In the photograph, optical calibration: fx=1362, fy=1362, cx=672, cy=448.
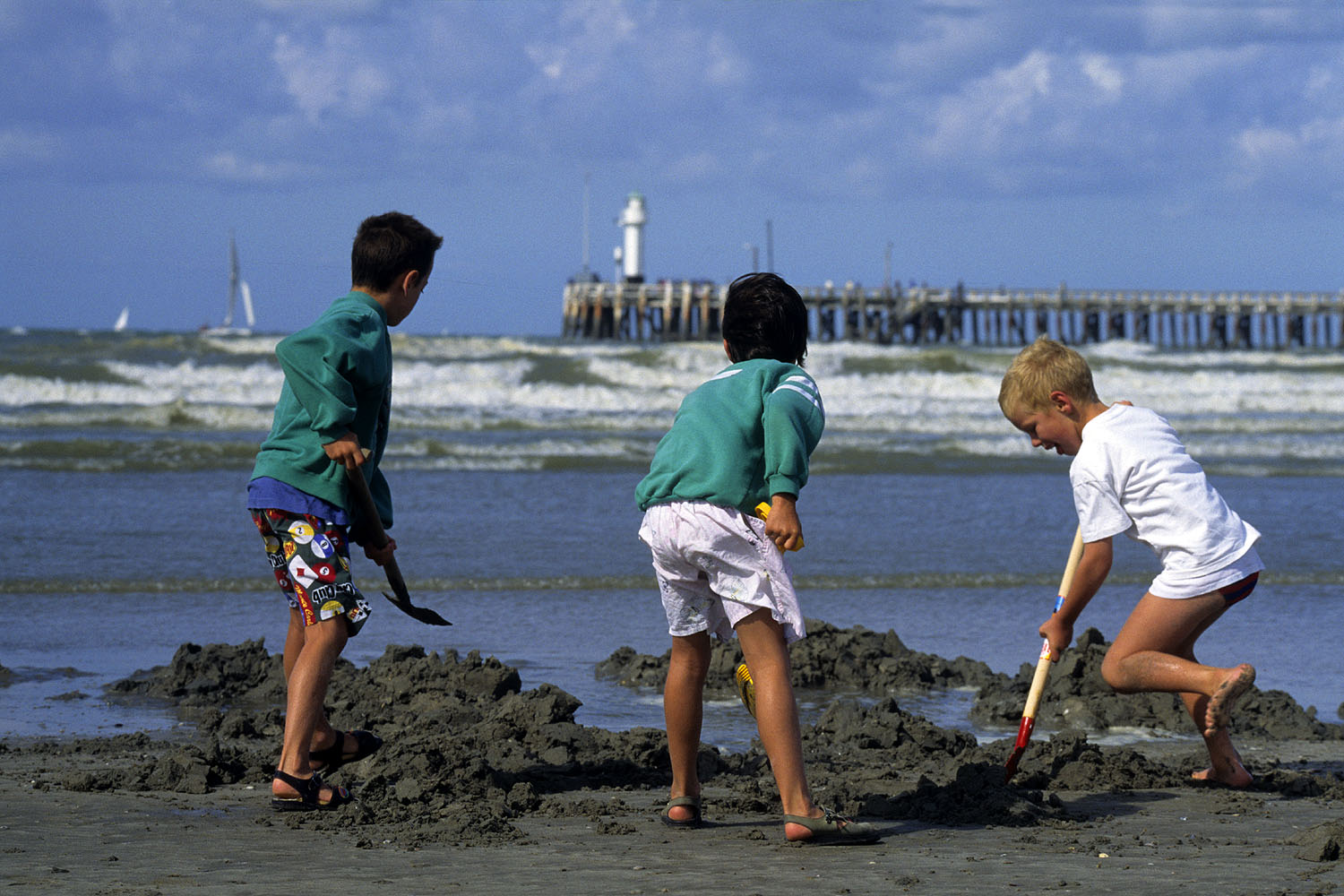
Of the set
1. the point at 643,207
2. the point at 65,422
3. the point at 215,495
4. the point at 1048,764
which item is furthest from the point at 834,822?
the point at 643,207

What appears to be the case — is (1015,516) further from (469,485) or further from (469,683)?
(469,683)

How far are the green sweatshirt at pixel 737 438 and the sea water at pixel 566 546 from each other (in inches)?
74.2

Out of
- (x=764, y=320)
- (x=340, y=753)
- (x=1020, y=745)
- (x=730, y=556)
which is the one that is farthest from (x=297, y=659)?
(x=1020, y=745)

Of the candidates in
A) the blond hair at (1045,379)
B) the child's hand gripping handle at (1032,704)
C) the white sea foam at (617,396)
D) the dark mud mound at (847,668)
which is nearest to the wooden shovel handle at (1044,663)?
the child's hand gripping handle at (1032,704)

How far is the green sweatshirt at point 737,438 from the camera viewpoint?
3348mm

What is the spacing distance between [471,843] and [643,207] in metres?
71.9

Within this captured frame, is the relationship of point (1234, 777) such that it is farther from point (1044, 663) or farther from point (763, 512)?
point (763, 512)

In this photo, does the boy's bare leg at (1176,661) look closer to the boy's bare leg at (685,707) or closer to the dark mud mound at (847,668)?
the boy's bare leg at (685,707)

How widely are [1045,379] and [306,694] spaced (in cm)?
227

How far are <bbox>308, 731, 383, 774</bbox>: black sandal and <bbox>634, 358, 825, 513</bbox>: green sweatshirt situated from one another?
119cm

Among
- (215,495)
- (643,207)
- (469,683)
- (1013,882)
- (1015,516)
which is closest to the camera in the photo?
(1013,882)

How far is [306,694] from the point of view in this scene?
3727mm

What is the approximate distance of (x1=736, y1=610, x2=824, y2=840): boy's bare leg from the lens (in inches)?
133

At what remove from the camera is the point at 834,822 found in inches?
133
